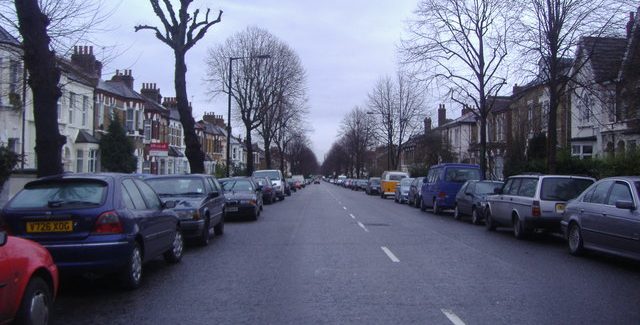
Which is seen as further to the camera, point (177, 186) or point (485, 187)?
point (485, 187)

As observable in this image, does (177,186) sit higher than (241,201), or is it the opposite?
(177,186)

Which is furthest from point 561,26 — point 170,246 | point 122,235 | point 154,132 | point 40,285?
point 154,132

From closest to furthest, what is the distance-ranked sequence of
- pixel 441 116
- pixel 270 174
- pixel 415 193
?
pixel 415 193, pixel 270 174, pixel 441 116

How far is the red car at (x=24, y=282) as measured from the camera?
5293mm

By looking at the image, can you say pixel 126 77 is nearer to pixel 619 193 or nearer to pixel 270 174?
pixel 270 174

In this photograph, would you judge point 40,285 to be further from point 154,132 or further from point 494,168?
point 154,132

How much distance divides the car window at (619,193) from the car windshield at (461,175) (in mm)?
14670

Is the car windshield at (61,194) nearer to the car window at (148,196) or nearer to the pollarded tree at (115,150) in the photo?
the car window at (148,196)

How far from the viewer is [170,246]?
1064 cm

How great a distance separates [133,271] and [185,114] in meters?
18.8

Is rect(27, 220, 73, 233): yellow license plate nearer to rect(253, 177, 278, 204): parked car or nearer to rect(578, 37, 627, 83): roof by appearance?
rect(578, 37, 627, 83): roof

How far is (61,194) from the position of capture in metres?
8.41

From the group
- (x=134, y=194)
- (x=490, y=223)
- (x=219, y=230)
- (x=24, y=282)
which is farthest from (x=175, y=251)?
(x=490, y=223)

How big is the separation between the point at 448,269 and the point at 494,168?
29.7 meters
